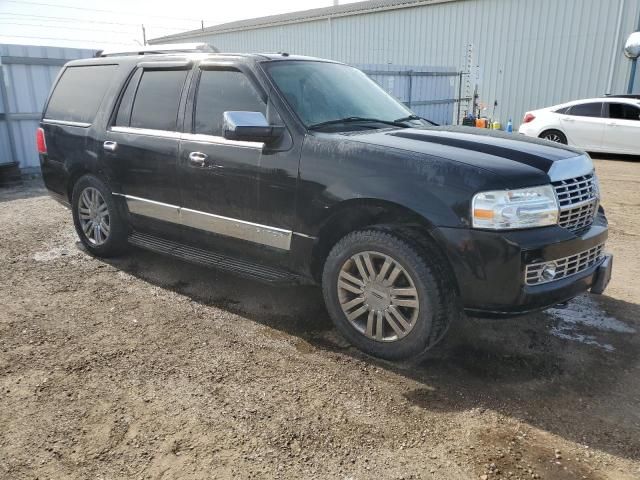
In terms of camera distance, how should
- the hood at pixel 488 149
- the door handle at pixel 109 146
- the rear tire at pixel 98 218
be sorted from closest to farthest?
the hood at pixel 488 149, the door handle at pixel 109 146, the rear tire at pixel 98 218

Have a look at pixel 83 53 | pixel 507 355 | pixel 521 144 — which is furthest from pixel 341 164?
pixel 83 53

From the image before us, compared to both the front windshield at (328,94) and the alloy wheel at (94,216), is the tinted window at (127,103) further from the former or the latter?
the front windshield at (328,94)

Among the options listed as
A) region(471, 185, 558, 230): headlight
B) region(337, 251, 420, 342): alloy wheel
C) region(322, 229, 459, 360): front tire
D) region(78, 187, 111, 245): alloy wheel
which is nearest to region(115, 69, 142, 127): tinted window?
region(78, 187, 111, 245): alloy wheel

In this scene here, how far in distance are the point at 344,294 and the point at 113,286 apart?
232 centimetres

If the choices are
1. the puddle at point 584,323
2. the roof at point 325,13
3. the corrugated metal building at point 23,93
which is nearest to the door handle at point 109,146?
the puddle at point 584,323

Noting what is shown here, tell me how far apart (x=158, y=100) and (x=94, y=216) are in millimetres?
1473

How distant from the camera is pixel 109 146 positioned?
457 cm

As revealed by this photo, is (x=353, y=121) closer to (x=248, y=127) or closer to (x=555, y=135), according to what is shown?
(x=248, y=127)

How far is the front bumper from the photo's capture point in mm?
2752

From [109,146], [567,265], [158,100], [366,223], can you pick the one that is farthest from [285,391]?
[109,146]

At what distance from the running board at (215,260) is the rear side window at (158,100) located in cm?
99

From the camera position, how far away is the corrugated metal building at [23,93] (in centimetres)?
980

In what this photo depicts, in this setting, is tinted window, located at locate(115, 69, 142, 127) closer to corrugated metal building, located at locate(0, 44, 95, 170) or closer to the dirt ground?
the dirt ground

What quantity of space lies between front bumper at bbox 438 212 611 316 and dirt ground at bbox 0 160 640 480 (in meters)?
0.51
